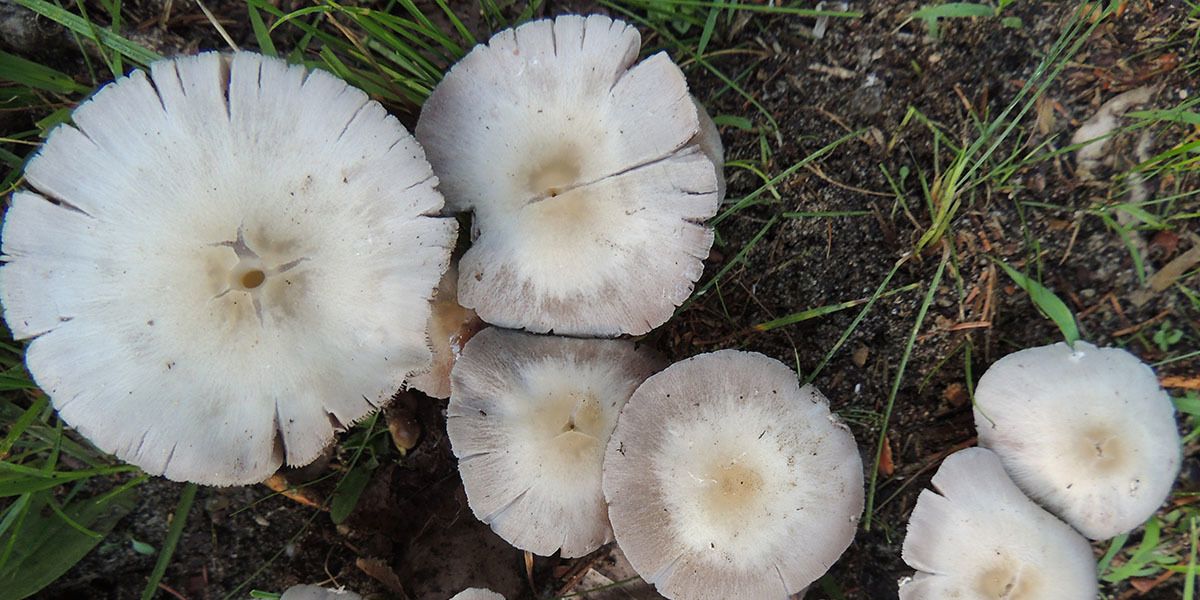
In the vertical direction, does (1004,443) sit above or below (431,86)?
below

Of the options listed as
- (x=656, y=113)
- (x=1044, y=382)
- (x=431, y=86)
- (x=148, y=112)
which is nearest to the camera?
(x=148, y=112)

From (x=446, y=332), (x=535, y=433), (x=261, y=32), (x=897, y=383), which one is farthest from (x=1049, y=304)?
(x=261, y=32)

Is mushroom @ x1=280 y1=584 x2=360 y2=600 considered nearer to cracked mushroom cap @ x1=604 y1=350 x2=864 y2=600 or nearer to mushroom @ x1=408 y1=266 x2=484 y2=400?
mushroom @ x1=408 y1=266 x2=484 y2=400

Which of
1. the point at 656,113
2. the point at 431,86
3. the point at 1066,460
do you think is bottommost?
the point at 1066,460

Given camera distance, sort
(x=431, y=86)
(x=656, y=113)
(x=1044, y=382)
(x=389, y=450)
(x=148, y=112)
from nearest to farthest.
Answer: (x=148, y=112), (x=656, y=113), (x=1044, y=382), (x=431, y=86), (x=389, y=450)

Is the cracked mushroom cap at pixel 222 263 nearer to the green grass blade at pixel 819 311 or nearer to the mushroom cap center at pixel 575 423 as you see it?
the mushroom cap center at pixel 575 423

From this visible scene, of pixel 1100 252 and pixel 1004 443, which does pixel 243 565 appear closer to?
pixel 1004 443

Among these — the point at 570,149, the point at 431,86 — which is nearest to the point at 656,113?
the point at 570,149
